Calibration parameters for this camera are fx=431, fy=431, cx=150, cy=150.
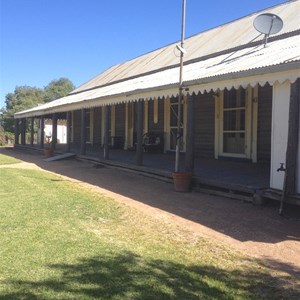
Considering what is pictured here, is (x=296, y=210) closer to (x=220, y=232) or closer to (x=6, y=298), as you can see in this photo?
(x=220, y=232)

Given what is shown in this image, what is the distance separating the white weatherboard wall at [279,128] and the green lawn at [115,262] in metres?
2.09

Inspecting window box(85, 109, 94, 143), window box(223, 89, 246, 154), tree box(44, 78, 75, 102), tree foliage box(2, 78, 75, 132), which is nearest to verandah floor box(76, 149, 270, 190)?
window box(223, 89, 246, 154)

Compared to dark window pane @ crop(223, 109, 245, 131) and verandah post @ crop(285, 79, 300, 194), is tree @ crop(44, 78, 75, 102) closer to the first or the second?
dark window pane @ crop(223, 109, 245, 131)

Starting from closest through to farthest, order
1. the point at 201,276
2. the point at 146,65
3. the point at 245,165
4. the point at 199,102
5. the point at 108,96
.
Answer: the point at 201,276, the point at 245,165, the point at 108,96, the point at 199,102, the point at 146,65

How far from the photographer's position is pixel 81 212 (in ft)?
22.4

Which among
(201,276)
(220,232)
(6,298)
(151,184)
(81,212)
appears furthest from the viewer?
(151,184)

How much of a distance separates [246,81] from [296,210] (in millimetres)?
2231

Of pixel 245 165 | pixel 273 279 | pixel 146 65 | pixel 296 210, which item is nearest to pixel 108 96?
pixel 245 165

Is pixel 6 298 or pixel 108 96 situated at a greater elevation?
pixel 108 96

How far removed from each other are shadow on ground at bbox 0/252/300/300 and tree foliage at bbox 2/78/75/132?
2008 inches

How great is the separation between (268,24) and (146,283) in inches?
327

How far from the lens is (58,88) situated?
263 feet

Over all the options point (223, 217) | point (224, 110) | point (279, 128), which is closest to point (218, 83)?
point (279, 128)

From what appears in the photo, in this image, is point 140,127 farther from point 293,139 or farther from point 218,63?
point 293,139
